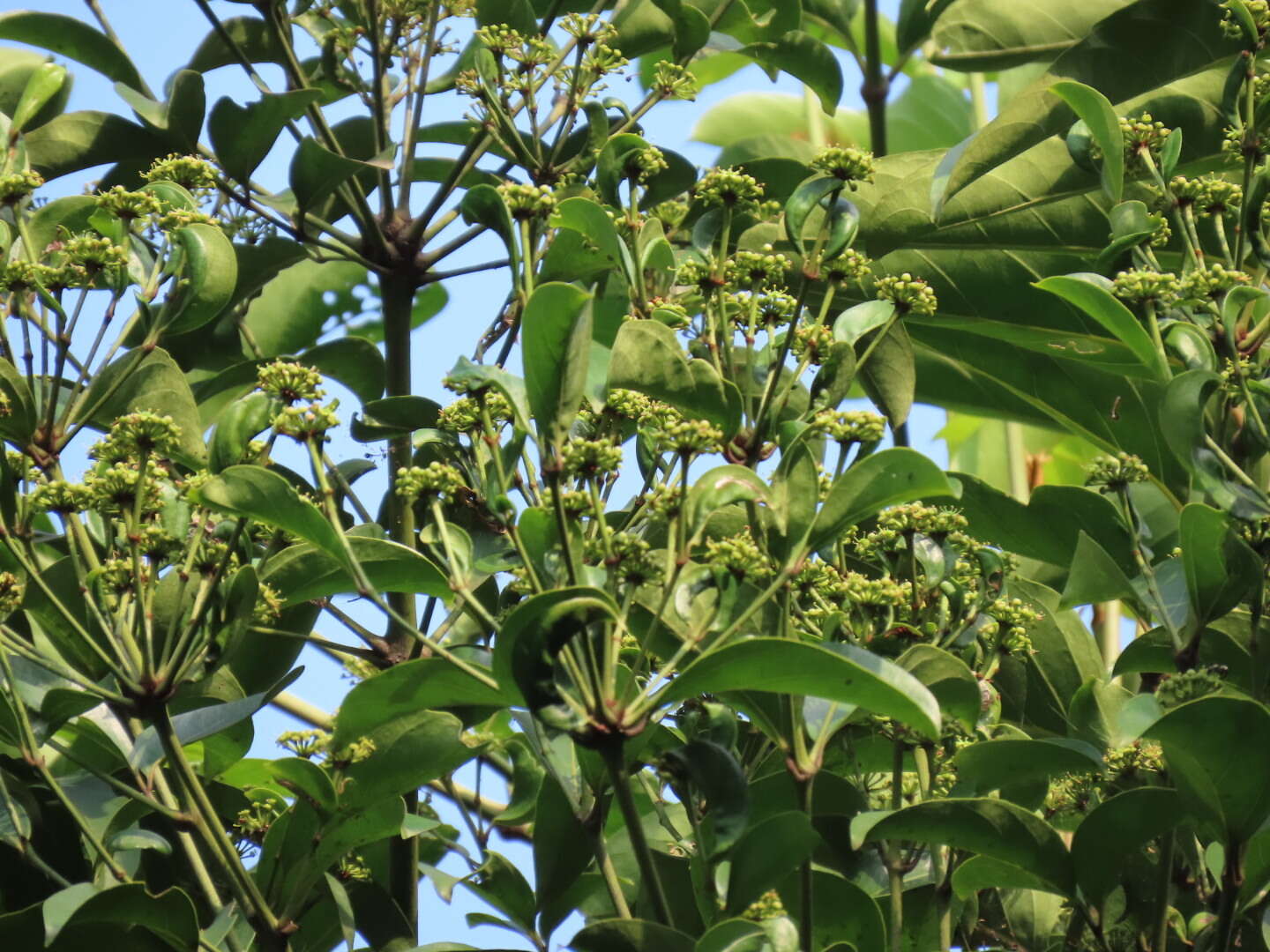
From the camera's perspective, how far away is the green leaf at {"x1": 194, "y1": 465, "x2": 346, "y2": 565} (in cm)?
111

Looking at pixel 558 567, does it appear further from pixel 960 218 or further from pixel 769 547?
pixel 960 218

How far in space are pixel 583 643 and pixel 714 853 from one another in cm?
19

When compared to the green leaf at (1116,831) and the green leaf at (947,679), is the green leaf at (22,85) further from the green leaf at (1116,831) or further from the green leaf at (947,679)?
the green leaf at (1116,831)

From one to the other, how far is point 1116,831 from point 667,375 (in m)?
0.49

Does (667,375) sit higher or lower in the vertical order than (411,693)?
higher

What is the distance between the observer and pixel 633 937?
115cm

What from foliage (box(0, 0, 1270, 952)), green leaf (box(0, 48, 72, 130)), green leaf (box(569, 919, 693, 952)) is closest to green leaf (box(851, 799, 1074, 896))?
foliage (box(0, 0, 1270, 952))

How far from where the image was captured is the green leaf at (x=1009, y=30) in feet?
7.41

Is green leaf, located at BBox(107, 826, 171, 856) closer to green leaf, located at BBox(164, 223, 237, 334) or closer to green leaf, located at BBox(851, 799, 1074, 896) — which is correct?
green leaf, located at BBox(164, 223, 237, 334)

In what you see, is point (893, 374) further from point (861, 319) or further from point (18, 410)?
point (18, 410)

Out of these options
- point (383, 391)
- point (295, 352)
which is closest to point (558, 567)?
point (383, 391)

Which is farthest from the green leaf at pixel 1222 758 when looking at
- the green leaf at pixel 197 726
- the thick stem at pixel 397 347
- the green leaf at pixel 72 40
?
the green leaf at pixel 72 40

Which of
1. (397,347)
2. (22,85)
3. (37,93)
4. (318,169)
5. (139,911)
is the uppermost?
(22,85)

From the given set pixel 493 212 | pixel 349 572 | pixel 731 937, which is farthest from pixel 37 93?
pixel 731 937
